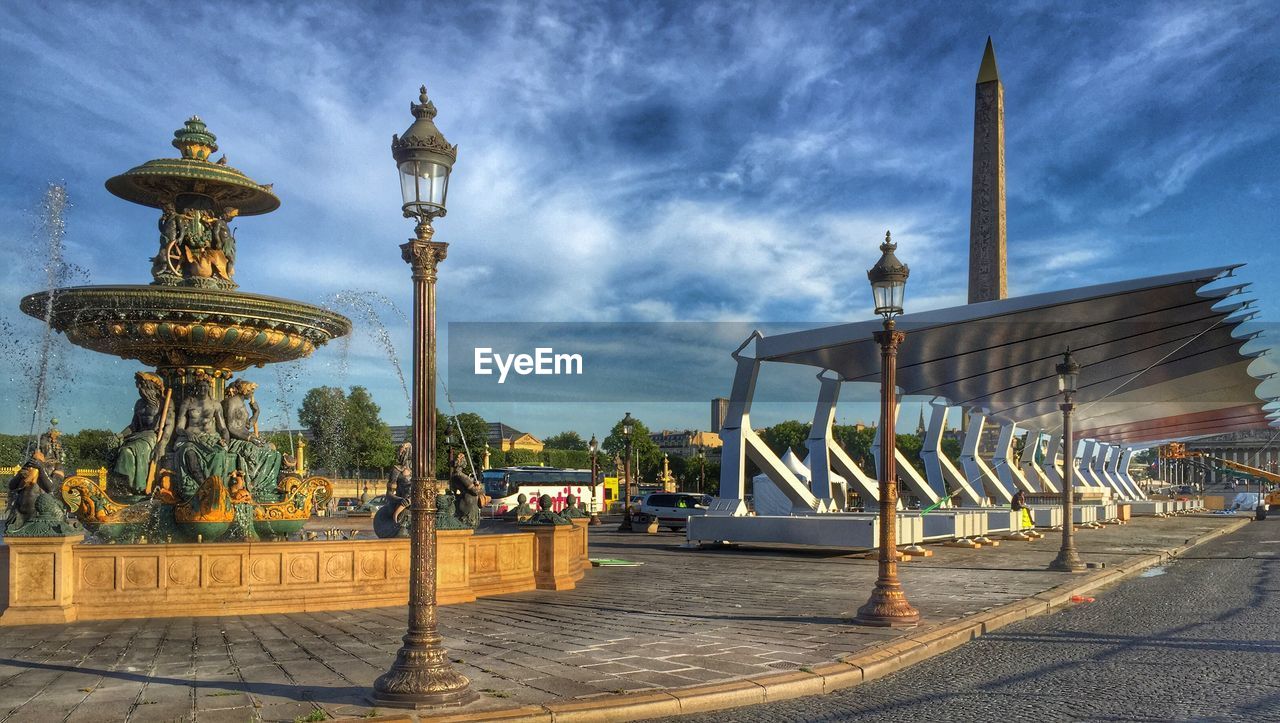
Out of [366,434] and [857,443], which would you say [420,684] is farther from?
[857,443]

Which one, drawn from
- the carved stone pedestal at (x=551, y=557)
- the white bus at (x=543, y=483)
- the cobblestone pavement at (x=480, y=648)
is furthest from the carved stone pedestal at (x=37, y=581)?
the white bus at (x=543, y=483)

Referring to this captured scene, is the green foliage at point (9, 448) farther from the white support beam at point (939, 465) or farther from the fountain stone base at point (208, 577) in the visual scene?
the white support beam at point (939, 465)

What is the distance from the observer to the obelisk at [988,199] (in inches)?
2559

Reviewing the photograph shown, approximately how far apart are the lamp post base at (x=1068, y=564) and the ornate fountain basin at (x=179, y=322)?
13.7 meters

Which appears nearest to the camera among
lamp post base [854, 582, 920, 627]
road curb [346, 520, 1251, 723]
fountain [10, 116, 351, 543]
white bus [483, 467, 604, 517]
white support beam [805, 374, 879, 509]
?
road curb [346, 520, 1251, 723]

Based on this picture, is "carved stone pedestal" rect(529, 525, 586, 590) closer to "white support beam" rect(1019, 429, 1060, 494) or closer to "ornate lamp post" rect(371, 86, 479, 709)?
"ornate lamp post" rect(371, 86, 479, 709)

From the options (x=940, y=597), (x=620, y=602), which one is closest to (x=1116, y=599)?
(x=940, y=597)

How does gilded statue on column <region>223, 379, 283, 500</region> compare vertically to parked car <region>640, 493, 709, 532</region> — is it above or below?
above

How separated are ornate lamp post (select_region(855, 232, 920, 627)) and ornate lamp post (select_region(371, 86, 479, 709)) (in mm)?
5605

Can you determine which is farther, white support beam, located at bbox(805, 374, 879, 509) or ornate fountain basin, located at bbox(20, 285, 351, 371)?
white support beam, located at bbox(805, 374, 879, 509)

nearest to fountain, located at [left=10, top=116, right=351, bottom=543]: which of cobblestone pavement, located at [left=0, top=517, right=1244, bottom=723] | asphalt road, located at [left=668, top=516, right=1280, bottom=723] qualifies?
cobblestone pavement, located at [left=0, top=517, right=1244, bottom=723]

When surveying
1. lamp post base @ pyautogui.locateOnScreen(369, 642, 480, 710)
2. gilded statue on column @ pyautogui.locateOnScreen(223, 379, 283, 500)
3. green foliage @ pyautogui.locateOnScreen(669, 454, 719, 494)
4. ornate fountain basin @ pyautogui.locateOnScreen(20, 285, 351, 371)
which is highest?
ornate fountain basin @ pyautogui.locateOnScreen(20, 285, 351, 371)

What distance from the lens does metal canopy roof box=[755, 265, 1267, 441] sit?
2197 centimetres

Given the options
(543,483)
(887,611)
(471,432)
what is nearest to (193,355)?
(887,611)
